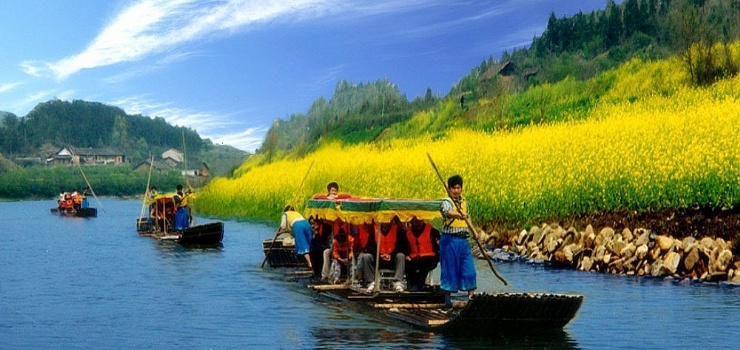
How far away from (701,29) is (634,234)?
2134 cm

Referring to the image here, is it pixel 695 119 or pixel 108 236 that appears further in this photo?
pixel 108 236

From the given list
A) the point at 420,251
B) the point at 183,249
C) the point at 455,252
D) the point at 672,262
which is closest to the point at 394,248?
the point at 420,251

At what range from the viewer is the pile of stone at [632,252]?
24.0 metres

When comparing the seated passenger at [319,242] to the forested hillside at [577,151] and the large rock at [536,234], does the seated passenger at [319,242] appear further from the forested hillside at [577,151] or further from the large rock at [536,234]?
the forested hillside at [577,151]

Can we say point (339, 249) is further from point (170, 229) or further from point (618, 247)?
point (170, 229)

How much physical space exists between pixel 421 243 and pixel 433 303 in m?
1.16

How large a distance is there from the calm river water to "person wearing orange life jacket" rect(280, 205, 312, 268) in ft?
3.18

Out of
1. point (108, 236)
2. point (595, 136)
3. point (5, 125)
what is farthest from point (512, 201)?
point (5, 125)

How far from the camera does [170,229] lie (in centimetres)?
4588

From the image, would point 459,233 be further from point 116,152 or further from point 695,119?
point 116,152

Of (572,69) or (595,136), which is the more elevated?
(572,69)

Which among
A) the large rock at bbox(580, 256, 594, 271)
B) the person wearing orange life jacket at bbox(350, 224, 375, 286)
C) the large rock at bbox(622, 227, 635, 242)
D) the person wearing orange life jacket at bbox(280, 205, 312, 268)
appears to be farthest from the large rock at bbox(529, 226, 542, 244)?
the person wearing orange life jacket at bbox(350, 224, 375, 286)

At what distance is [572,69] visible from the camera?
240ft

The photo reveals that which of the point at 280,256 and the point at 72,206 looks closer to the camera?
the point at 280,256
